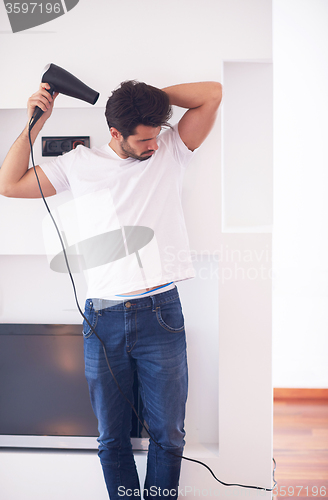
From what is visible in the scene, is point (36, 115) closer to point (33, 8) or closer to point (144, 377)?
point (33, 8)

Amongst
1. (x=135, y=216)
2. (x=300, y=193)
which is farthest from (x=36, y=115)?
(x=300, y=193)

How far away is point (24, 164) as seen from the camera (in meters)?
1.07

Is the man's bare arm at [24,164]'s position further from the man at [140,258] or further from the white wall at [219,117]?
the white wall at [219,117]

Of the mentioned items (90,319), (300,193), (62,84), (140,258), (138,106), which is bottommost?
(90,319)

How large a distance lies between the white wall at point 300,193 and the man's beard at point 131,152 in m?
1.17

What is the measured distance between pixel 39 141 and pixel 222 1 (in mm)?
812

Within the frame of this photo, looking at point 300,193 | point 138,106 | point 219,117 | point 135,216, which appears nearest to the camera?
point 138,106

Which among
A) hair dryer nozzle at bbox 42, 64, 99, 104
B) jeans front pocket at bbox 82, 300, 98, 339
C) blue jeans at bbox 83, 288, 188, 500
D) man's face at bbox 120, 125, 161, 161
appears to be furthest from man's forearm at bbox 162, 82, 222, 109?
jeans front pocket at bbox 82, 300, 98, 339

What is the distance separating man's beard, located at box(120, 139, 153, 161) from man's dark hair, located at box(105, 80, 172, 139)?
52 mm

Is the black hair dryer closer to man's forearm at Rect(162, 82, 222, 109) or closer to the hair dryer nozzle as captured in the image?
the hair dryer nozzle

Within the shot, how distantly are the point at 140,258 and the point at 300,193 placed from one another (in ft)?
4.24

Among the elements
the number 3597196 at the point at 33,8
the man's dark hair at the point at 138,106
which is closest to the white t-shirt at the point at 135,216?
the man's dark hair at the point at 138,106

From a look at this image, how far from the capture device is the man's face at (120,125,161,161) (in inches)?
37.2

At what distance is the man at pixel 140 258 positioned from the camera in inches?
39.8
